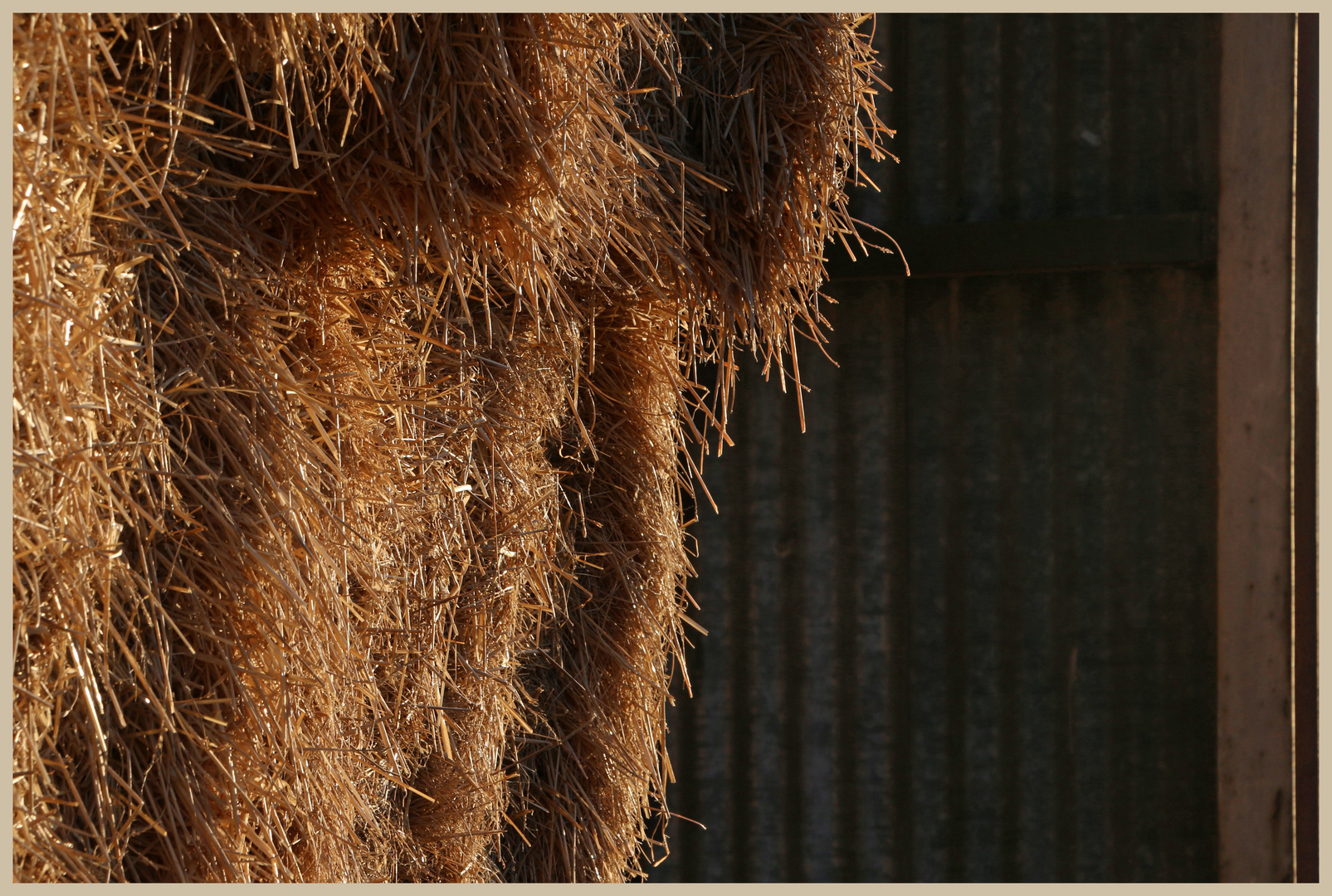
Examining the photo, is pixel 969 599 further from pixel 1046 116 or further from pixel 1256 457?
pixel 1046 116

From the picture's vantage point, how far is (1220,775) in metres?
2.33

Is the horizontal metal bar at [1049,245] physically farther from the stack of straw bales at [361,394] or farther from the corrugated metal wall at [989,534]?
the stack of straw bales at [361,394]

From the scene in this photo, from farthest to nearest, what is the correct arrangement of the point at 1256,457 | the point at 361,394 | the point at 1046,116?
the point at 1046,116 → the point at 1256,457 → the point at 361,394

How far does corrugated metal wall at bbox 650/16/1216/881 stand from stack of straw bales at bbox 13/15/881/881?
3.44 ft

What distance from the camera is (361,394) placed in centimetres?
110

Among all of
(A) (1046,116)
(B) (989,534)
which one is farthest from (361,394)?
(A) (1046,116)

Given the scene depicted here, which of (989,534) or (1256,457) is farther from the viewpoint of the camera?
(989,534)

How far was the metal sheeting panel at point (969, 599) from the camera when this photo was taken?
7.80 feet

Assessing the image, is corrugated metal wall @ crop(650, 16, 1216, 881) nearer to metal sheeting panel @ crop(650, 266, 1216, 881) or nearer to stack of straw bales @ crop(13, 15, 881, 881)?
metal sheeting panel @ crop(650, 266, 1216, 881)

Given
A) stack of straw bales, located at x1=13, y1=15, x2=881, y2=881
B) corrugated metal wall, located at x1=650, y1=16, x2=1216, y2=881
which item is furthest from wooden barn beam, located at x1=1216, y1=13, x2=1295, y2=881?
stack of straw bales, located at x1=13, y1=15, x2=881, y2=881

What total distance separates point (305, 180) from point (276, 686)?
49cm

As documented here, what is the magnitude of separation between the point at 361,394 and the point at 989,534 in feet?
5.83

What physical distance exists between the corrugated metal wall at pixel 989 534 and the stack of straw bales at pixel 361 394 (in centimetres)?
105

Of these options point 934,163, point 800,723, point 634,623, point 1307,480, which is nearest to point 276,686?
point 634,623
